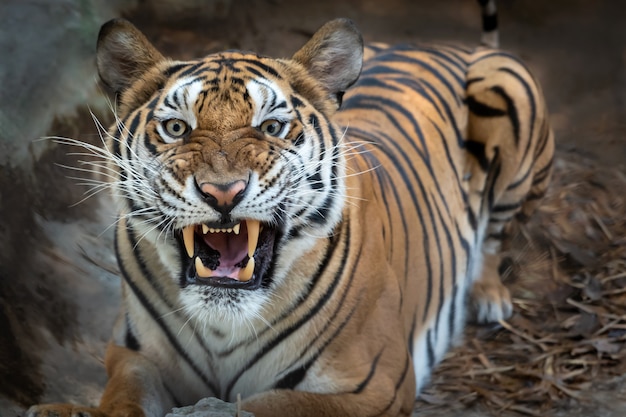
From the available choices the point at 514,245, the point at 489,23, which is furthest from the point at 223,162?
the point at 489,23

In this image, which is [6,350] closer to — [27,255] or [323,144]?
[27,255]

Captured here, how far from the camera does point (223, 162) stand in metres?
2.07

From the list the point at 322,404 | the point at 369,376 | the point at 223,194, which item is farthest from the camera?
the point at 369,376

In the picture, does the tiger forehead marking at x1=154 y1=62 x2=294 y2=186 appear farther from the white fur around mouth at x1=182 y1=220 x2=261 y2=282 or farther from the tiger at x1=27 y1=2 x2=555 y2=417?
the white fur around mouth at x1=182 y1=220 x2=261 y2=282

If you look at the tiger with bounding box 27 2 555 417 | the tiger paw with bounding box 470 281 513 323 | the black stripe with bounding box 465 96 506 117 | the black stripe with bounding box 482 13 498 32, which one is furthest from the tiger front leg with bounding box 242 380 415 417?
the black stripe with bounding box 482 13 498 32

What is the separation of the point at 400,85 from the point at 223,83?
4.60 feet

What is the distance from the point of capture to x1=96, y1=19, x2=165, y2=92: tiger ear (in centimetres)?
241

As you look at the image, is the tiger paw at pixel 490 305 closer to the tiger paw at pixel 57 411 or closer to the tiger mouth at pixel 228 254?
the tiger mouth at pixel 228 254

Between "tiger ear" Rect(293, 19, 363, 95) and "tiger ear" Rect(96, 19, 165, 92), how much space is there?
407 mm

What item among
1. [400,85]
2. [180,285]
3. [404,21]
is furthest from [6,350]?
[404,21]

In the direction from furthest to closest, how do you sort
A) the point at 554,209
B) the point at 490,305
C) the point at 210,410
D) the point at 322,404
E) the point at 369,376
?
the point at 554,209 < the point at 490,305 < the point at 369,376 < the point at 322,404 < the point at 210,410

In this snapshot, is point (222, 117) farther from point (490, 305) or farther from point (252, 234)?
point (490, 305)

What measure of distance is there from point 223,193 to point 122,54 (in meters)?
0.65

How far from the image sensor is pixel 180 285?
2.27 m
